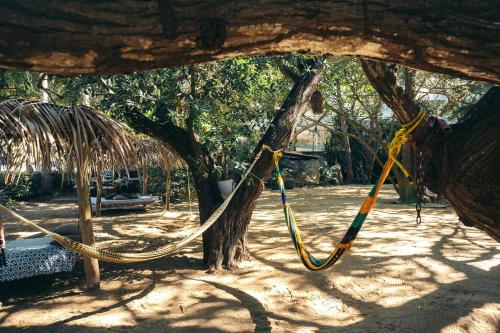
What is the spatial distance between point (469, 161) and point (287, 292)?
2317 mm

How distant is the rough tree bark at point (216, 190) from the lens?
4.62 m

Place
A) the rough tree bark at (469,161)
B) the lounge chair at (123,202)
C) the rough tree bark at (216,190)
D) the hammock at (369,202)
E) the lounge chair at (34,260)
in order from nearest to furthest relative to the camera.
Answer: the rough tree bark at (469,161), the hammock at (369,202), the lounge chair at (34,260), the rough tree bark at (216,190), the lounge chair at (123,202)

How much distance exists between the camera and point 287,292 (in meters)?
4.04

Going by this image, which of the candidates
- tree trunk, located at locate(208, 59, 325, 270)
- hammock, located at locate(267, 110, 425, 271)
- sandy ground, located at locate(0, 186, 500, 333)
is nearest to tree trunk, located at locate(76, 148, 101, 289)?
sandy ground, located at locate(0, 186, 500, 333)

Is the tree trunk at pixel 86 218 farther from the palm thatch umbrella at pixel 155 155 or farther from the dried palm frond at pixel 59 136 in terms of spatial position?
the palm thatch umbrella at pixel 155 155

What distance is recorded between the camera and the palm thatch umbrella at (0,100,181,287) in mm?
3498

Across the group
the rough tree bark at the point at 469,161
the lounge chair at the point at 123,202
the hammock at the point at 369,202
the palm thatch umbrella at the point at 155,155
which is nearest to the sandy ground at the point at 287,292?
the hammock at the point at 369,202

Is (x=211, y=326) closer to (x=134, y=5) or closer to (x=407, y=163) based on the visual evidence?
(x=134, y=5)

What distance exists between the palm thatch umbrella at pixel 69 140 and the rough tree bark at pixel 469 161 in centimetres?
262

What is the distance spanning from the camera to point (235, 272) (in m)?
4.57

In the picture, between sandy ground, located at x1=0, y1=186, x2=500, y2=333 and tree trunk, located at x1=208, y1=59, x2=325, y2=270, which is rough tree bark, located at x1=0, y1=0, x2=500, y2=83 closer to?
sandy ground, located at x1=0, y1=186, x2=500, y2=333

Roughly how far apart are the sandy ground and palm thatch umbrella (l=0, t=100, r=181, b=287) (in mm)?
555

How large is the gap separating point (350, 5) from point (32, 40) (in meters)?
0.97

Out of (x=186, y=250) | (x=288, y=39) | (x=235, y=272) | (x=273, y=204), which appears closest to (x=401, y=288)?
(x=235, y=272)
